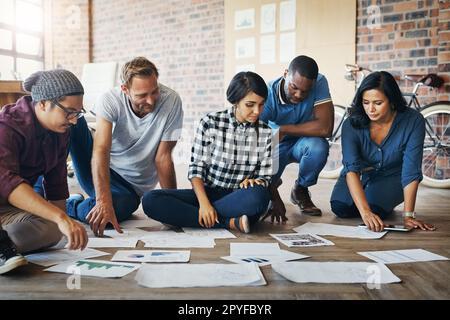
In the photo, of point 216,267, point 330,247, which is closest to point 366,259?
point 330,247

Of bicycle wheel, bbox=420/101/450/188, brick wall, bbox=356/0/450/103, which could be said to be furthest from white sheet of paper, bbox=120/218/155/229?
brick wall, bbox=356/0/450/103

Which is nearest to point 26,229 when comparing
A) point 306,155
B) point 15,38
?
point 306,155

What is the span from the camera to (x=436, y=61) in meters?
4.00

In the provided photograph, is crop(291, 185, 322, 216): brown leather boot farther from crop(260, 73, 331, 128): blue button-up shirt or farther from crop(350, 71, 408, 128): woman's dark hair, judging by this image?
crop(350, 71, 408, 128): woman's dark hair

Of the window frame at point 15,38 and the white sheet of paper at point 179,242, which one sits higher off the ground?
the window frame at point 15,38

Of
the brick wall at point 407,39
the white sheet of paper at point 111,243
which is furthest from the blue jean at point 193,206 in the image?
the brick wall at point 407,39

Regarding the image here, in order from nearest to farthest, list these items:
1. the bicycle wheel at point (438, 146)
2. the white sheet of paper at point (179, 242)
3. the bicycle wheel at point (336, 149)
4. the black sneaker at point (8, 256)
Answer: the black sneaker at point (8, 256)
the white sheet of paper at point (179, 242)
the bicycle wheel at point (438, 146)
the bicycle wheel at point (336, 149)

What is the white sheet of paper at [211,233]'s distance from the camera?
2104 millimetres

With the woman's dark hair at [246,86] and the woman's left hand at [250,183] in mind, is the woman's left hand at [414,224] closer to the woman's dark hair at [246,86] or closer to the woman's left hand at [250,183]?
the woman's left hand at [250,183]

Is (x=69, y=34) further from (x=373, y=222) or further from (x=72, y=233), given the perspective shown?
(x=72, y=233)

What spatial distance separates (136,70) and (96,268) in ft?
3.04

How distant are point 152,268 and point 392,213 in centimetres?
169

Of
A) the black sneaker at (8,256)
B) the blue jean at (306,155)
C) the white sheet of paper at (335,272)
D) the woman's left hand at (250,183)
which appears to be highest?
the blue jean at (306,155)

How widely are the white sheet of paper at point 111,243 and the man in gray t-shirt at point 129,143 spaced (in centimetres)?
8
